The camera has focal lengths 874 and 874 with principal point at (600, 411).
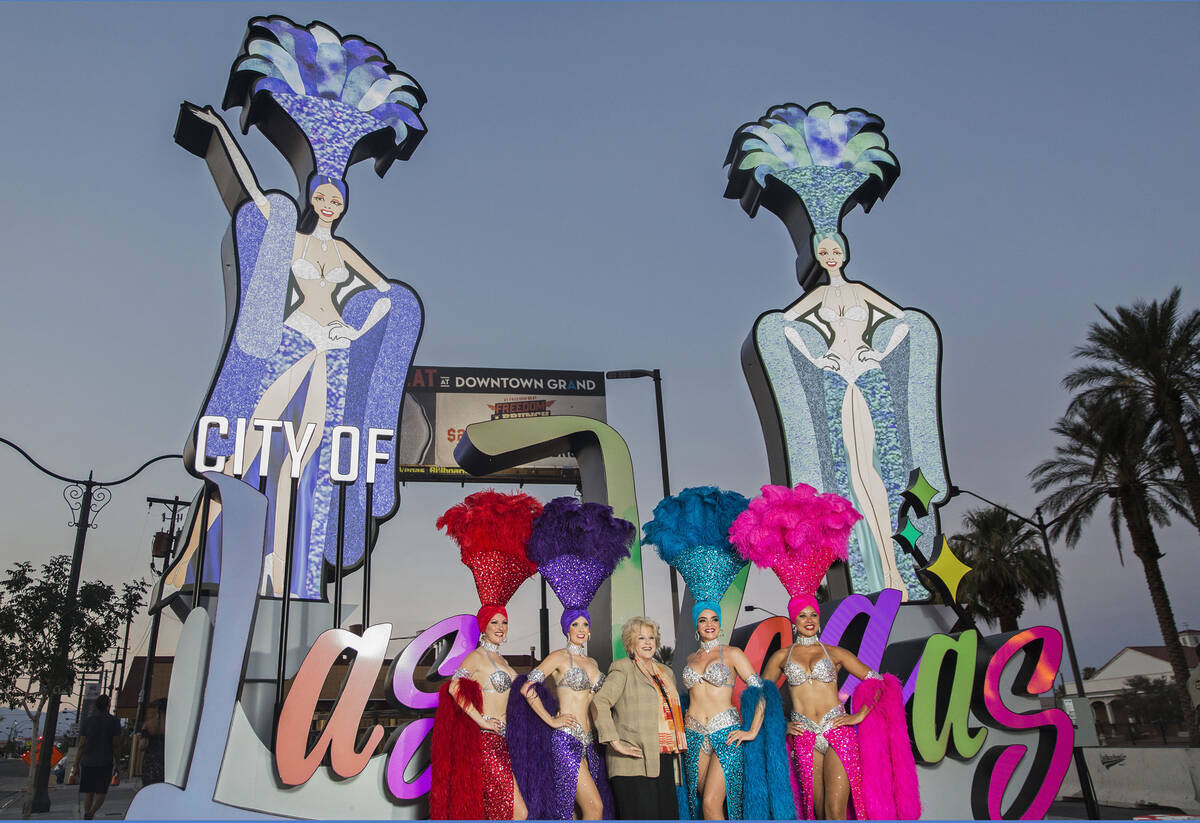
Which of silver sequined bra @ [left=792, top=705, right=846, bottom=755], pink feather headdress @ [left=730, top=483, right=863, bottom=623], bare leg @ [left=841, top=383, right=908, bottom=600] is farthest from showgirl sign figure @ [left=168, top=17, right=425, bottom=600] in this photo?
bare leg @ [left=841, top=383, right=908, bottom=600]

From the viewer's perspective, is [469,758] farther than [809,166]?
No

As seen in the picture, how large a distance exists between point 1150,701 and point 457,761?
57878 millimetres

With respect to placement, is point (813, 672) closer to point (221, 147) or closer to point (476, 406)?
point (221, 147)

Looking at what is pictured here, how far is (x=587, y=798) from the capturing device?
631 cm

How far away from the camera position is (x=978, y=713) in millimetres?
8250

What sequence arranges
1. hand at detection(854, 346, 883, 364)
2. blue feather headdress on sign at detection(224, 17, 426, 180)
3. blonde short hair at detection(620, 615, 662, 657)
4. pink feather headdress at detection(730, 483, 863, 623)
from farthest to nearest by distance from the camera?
hand at detection(854, 346, 883, 364)
blue feather headdress on sign at detection(224, 17, 426, 180)
pink feather headdress at detection(730, 483, 863, 623)
blonde short hair at detection(620, 615, 662, 657)

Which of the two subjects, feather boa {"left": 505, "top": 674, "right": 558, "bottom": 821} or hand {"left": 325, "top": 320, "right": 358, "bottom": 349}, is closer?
feather boa {"left": 505, "top": 674, "right": 558, "bottom": 821}

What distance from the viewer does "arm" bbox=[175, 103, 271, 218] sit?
998 centimetres

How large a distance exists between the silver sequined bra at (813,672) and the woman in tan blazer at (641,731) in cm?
96

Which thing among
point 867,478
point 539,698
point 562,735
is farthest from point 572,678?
point 867,478

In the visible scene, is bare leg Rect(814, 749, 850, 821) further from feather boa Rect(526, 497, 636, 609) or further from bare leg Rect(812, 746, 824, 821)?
feather boa Rect(526, 497, 636, 609)

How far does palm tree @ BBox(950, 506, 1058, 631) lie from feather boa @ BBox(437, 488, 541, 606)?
22.0 m

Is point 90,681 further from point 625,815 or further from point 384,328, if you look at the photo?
point 625,815

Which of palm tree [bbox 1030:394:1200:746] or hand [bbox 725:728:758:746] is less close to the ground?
palm tree [bbox 1030:394:1200:746]
